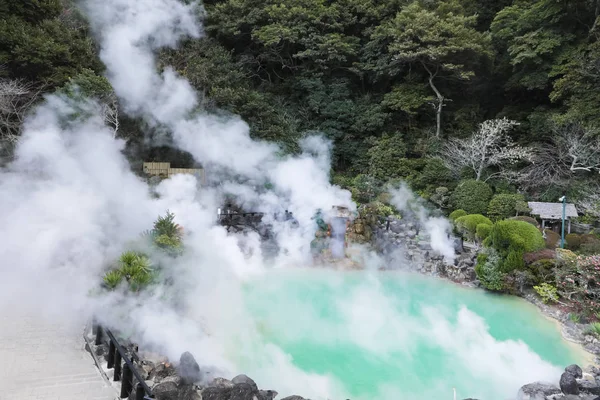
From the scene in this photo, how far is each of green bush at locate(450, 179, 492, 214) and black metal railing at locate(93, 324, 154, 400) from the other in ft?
37.6

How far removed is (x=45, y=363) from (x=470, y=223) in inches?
421

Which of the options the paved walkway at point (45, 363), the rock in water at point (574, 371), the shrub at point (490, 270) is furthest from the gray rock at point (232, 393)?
the shrub at point (490, 270)

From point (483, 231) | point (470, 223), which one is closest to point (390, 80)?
point (470, 223)

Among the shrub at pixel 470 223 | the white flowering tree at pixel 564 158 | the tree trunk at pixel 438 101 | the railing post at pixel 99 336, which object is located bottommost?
the railing post at pixel 99 336

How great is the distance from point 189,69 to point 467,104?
11779 mm

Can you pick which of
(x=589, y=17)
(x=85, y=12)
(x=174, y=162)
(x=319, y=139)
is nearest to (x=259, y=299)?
(x=174, y=162)

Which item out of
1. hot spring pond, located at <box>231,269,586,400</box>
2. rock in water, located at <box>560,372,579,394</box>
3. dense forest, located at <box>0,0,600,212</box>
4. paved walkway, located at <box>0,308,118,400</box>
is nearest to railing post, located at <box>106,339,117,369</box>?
paved walkway, located at <box>0,308,118,400</box>

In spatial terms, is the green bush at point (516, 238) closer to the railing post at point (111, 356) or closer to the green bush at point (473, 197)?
the green bush at point (473, 197)

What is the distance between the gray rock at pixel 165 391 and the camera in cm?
452

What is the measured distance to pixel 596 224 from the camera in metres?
12.1

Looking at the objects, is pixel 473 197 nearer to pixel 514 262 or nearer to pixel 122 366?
pixel 514 262

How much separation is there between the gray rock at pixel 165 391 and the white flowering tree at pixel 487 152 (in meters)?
12.9

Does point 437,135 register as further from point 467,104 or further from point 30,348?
point 30,348

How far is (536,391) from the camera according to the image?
5391 mm
